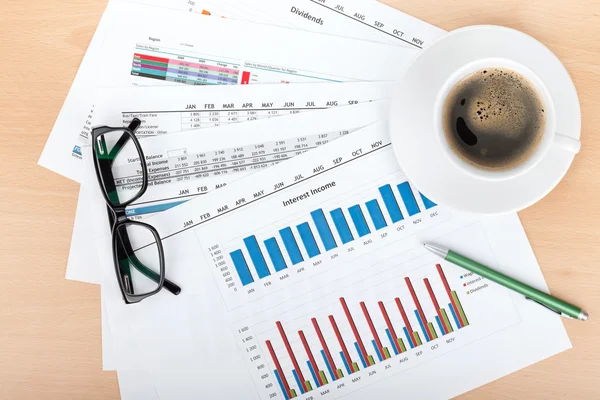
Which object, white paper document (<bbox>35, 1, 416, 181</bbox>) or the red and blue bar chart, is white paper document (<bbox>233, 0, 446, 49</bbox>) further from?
the red and blue bar chart

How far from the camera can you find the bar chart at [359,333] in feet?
2.84

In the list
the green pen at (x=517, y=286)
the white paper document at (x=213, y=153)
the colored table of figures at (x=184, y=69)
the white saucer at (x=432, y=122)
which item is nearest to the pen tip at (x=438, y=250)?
the green pen at (x=517, y=286)

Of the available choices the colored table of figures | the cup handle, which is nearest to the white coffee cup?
the cup handle

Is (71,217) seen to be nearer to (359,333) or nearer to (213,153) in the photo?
(213,153)

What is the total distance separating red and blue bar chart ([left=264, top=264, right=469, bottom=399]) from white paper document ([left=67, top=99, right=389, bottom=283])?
0.85 feet

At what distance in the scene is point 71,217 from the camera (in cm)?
88

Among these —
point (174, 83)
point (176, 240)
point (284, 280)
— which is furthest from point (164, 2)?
point (284, 280)

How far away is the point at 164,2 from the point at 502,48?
520mm

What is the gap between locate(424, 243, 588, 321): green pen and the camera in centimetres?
83

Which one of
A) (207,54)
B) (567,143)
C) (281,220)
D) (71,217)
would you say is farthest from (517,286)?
(71,217)

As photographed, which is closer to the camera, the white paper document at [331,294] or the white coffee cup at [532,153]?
the white coffee cup at [532,153]

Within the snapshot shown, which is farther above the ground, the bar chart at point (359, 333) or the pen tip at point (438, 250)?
the pen tip at point (438, 250)

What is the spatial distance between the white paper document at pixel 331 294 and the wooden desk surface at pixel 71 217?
42 mm

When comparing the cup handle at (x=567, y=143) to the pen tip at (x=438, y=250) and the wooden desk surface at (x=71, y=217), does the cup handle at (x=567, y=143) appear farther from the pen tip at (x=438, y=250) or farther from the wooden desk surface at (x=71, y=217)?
the pen tip at (x=438, y=250)
